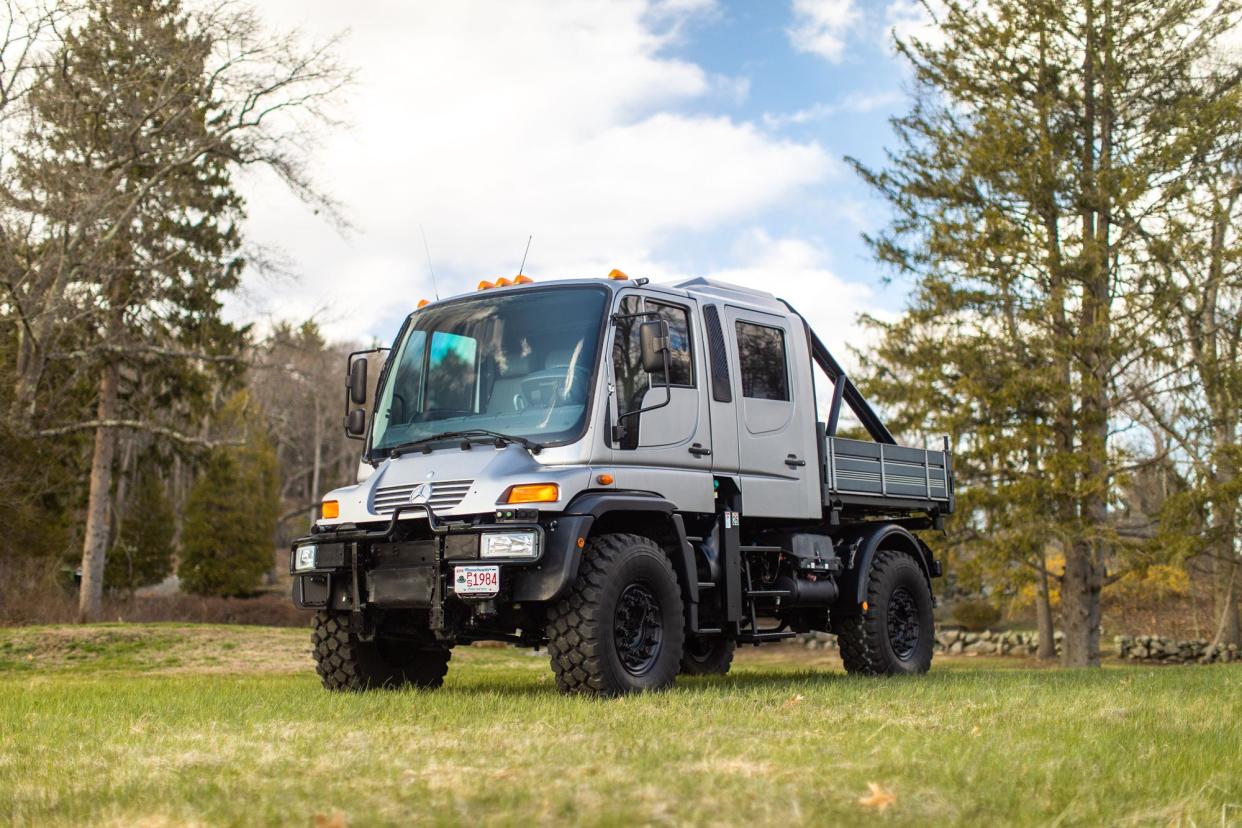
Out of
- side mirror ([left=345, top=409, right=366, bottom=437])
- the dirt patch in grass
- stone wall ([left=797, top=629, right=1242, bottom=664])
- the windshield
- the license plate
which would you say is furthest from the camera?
stone wall ([left=797, top=629, right=1242, bottom=664])

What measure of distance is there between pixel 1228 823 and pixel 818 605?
21.5 feet

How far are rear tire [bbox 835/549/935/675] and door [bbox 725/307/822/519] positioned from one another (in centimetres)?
112

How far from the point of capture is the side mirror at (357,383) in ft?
31.4

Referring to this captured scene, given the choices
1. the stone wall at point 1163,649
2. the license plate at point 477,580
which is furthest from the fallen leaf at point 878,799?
the stone wall at point 1163,649

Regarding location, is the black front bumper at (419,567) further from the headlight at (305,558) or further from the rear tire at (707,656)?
the rear tire at (707,656)

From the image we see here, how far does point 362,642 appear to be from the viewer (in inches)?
375

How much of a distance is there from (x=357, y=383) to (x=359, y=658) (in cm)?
205

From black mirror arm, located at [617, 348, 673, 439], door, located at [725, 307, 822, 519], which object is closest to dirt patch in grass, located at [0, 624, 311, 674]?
door, located at [725, 307, 822, 519]

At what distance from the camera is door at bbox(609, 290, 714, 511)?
8734 mm

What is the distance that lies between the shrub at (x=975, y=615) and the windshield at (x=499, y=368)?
104ft

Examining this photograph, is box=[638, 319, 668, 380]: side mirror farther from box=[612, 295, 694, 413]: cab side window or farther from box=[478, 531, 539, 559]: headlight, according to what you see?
box=[478, 531, 539, 559]: headlight

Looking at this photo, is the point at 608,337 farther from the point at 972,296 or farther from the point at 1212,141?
the point at 1212,141

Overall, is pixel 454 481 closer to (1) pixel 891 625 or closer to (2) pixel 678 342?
(2) pixel 678 342

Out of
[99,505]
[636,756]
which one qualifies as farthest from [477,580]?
[99,505]
